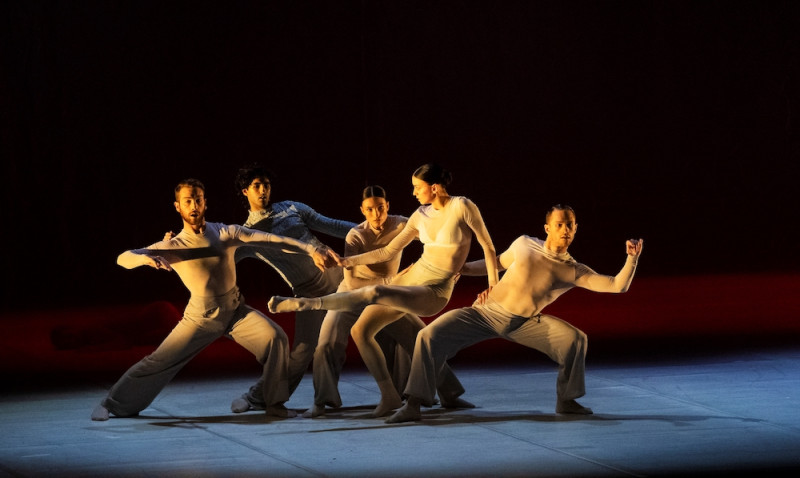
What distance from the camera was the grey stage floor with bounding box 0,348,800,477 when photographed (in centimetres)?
492

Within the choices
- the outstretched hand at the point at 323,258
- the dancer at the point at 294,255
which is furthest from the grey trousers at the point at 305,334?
the outstretched hand at the point at 323,258

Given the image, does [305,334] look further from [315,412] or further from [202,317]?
[202,317]

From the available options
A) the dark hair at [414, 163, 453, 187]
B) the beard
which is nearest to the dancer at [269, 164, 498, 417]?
the dark hair at [414, 163, 453, 187]

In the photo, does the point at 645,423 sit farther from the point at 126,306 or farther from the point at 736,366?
the point at 126,306

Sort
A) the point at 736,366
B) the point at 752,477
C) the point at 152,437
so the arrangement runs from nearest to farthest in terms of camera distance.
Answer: the point at 752,477 < the point at 152,437 < the point at 736,366

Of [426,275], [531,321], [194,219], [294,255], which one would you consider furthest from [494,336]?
[194,219]

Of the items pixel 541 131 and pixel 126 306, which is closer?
pixel 126 306

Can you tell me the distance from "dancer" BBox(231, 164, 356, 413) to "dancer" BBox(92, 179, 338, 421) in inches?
10.8

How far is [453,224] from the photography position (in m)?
6.09

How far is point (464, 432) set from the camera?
5.62 meters

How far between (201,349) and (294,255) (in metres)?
0.82

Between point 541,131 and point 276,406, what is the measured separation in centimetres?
637

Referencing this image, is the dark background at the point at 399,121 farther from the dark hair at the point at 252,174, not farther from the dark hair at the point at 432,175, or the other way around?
the dark hair at the point at 432,175


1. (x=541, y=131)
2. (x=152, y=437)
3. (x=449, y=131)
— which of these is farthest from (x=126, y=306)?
(x=152, y=437)
